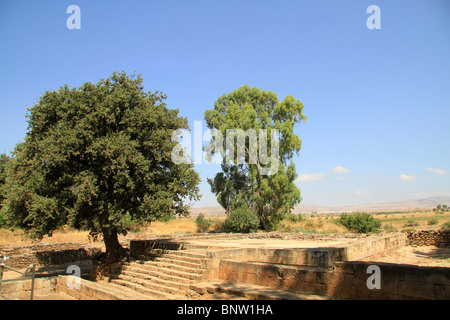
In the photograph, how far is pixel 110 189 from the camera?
40.9 ft

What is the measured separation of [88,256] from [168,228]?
476 inches

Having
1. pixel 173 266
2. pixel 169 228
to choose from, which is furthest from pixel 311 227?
pixel 173 266

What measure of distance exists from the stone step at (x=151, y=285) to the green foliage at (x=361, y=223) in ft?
75.0

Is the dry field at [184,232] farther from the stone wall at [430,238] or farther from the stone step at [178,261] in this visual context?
the stone step at [178,261]

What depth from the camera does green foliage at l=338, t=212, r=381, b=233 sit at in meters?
28.1

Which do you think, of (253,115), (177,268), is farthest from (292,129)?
(177,268)

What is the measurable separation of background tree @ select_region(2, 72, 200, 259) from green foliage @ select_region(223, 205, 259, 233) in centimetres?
1370

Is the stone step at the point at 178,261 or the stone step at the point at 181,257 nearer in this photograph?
the stone step at the point at 178,261

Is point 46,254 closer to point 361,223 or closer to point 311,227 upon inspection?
point 311,227

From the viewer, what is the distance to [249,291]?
833 centimetres

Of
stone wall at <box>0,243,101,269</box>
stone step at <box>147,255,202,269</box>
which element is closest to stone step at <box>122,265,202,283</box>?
stone step at <box>147,255,202,269</box>

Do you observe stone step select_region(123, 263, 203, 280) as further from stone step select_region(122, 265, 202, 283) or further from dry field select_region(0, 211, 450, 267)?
dry field select_region(0, 211, 450, 267)

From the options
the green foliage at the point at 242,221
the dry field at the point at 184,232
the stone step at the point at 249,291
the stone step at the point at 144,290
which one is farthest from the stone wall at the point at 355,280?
the green foliage at the point at 242,221

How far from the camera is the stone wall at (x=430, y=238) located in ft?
67.6
